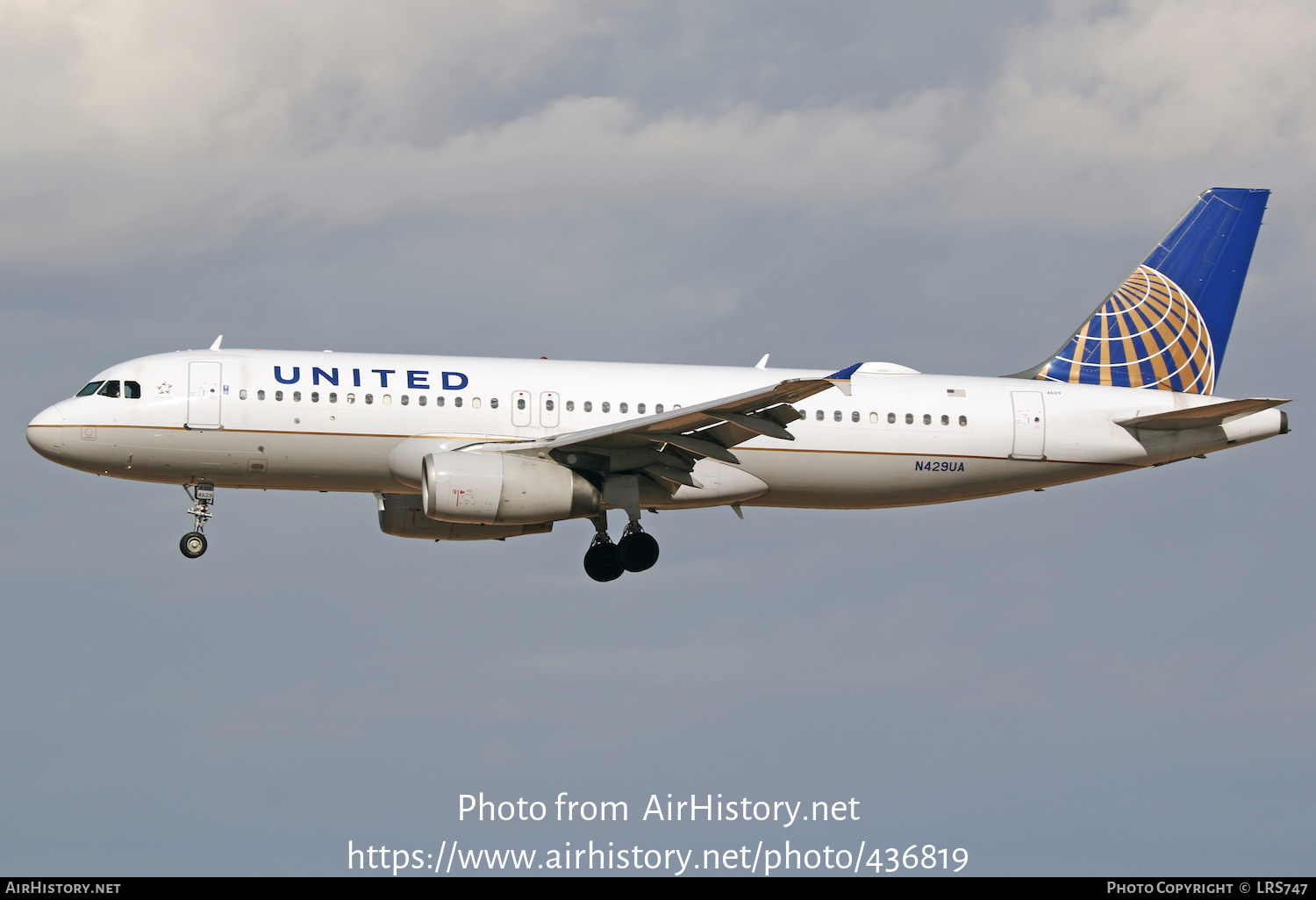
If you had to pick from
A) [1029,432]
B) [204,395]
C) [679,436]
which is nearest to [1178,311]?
[1029,432]

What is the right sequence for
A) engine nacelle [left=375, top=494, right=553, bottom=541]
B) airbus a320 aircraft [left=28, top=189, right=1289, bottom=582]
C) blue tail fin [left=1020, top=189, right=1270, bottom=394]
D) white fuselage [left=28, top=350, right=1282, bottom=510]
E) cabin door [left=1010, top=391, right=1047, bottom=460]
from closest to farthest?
1. airbus a320 aircraft [left=28, top=189, right=1289, bottom=582]
2. white fuselage [left=28, top=350, right=1282, bottom=510]
3. cabin door [left=1010, top=391, right=1047, bottom=460]
4. engine nacelle [left=375, top=494, right=553, bottom=541]
5. blue tail fin [left=1020, top=189, right=1270, bottom=394]

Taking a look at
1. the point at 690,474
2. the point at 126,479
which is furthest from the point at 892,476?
the point at 126,479

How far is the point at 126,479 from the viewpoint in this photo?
32562 millimetres

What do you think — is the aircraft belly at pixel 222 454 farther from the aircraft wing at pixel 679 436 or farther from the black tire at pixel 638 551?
the black tire at pixel 638 551

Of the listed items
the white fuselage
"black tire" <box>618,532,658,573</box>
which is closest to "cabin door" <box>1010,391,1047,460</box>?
the white fuselage

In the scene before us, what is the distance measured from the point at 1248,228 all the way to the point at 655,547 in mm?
17371

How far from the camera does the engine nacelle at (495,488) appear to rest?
3056 cm

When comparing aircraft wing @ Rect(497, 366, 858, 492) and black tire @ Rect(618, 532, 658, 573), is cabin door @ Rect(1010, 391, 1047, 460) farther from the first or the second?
black tire @ Rect(618, 532, 658, 573)

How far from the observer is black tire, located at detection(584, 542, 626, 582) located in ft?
112

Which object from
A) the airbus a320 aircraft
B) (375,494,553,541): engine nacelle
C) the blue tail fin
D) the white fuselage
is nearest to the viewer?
the airbus a320 aircraft

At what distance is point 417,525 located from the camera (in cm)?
3572

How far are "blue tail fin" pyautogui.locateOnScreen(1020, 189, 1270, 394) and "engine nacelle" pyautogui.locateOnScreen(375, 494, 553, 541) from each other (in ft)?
41.3

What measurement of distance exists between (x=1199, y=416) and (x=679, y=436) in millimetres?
11808

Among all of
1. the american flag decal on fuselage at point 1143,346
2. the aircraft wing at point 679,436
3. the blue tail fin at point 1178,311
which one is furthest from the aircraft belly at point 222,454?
the american flag decal on fuselage at point 1143,346
